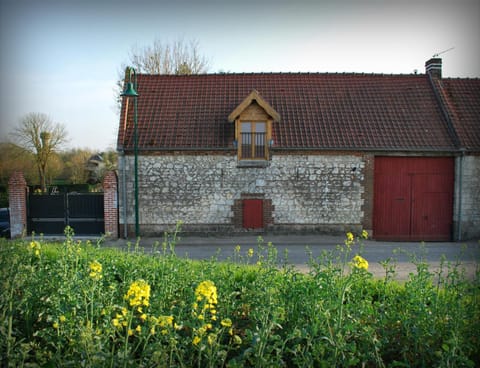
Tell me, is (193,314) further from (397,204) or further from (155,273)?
(397,204)

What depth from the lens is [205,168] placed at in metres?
13.6

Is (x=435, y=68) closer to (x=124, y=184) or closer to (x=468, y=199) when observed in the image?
(x=468, y=199)

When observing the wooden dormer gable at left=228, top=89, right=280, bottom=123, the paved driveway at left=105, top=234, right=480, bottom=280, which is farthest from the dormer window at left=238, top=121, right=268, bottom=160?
the paved driveway at left=105, top=234, right=480, bottom=280

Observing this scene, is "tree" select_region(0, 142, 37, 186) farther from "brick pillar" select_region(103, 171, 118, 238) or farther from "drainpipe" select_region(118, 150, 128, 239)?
"drainpipe" select_region(118, 150, 128, 239)

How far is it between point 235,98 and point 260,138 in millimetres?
2483

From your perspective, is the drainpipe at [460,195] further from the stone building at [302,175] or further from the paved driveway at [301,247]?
the paved driveway at [301,247]

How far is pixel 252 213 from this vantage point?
44.6ft

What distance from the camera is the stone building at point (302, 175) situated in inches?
533

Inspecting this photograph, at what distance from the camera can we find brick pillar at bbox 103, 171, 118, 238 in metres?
13.3

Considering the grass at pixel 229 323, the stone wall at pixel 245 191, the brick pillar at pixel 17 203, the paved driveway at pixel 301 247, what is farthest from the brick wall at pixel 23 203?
the grass at pixel 229 323

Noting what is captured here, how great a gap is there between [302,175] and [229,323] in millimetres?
10684

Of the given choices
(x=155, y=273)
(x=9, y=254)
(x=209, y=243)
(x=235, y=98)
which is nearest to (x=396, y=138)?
(x=235, y=98)

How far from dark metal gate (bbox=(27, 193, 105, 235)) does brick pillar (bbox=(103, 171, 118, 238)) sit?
514 millimetres

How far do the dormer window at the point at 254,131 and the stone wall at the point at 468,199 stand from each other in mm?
7247
